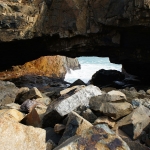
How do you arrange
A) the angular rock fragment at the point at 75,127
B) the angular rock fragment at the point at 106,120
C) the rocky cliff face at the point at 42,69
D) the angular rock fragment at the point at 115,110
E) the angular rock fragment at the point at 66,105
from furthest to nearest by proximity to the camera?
the rocky cliff face at the point at 42,69
the angular rock fragment at the point at 66,105
the angular rock fragment at the point at 115,110
the angular rock fragment at the point at 106,120
the angular rock fragment at the point at 75,127

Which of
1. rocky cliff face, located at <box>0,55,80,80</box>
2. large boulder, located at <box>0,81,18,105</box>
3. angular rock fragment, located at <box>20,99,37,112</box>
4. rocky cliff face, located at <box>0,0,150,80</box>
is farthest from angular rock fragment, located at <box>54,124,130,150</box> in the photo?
rocky cliff face, located at <box>0,55,80,80</box>

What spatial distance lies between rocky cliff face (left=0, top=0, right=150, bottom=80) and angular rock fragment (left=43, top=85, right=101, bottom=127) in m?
4.61

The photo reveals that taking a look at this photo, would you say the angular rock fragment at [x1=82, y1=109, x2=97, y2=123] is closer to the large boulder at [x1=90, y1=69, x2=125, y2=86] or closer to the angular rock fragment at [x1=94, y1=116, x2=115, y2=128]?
the angular rock fragment at [x1=94, y1=116, x2=115, y2=128]

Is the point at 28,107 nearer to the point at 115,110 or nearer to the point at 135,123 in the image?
the point at 115,110

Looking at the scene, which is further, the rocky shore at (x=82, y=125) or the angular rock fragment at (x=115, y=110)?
the angular rock fragment at (x=115, y=110)

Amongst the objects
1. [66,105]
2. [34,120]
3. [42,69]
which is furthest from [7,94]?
[42,69]

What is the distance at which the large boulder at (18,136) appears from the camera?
2.32 m

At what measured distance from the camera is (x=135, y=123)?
3.68 m

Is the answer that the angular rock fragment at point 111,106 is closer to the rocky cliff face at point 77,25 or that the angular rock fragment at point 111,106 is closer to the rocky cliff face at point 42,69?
the rocky cliff face at point 77,25

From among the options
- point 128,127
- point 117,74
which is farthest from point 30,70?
point 128,127

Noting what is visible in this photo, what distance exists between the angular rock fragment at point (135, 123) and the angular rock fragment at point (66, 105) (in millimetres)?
887

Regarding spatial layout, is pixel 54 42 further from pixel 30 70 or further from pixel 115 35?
pixel 30 70

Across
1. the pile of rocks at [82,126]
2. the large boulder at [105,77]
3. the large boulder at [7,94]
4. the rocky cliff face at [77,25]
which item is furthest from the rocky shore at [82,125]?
the large boulder at [105,77]

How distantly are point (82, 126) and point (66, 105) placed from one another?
3.53ft
